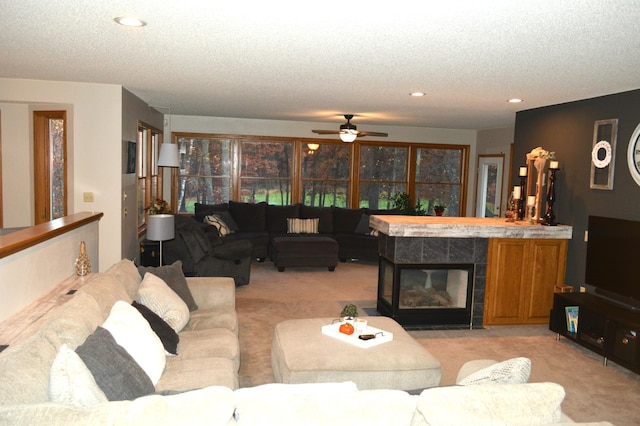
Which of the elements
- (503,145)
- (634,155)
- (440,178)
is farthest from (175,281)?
(440,178)

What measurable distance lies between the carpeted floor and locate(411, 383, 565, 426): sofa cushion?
6.14 ft

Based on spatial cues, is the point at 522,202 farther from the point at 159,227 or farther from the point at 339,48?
the point at 159,227

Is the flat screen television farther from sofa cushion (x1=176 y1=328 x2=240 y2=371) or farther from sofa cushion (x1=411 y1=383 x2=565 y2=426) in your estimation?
sofa cushion (x1=176 y1=328 x2=240 y2=371)

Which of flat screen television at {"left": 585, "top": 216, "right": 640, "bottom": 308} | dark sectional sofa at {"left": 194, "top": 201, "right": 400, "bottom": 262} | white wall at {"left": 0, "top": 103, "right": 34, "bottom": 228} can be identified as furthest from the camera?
dark sectional sofa at {"left": 194, "top": 201, "right": 400, "bottom": 262}

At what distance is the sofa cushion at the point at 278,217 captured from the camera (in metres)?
8.50

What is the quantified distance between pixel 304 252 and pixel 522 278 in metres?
3.33

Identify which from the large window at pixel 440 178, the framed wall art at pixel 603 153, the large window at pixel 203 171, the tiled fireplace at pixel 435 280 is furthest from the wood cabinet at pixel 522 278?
the large window at pixel 203 171

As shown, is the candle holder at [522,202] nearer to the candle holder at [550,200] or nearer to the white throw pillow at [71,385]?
the candle holder at [550,200]

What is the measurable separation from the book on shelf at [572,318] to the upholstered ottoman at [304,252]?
364 centimetres

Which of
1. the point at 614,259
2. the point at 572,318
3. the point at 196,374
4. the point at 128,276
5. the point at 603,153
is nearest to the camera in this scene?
the point at 196,374

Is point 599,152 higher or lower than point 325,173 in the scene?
higher

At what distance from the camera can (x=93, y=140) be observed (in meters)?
5.38

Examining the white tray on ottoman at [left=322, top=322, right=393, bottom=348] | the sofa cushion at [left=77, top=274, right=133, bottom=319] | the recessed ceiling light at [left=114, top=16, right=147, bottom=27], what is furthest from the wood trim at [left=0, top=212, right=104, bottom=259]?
the white tray on ottoman at [left=322, top=322, right=393, bottom=348]

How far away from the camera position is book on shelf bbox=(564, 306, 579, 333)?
185 inches
